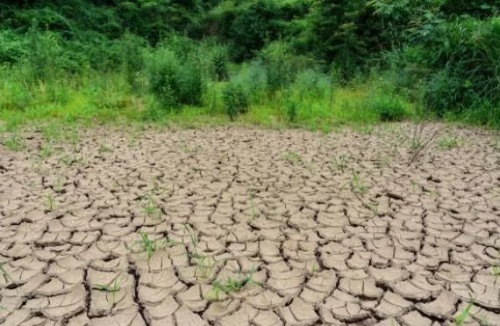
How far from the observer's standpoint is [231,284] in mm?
2186

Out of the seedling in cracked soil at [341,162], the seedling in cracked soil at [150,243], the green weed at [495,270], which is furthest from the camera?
the seedling in cracked soil at [341,162]

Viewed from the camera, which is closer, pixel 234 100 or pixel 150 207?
pixel 150 207

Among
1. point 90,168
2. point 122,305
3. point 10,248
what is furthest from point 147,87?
point 122,305

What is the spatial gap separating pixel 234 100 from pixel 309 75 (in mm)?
1931

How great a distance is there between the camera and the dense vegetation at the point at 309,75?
6227 millimetres

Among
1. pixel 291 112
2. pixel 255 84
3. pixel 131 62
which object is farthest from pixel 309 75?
pixel 131 62

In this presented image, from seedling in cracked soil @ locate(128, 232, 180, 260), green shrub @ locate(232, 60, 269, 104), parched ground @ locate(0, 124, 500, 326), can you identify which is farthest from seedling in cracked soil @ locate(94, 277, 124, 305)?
green shrub @ locate(232, 60, 269, 104)

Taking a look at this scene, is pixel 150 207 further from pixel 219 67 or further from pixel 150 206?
pixel 219 67

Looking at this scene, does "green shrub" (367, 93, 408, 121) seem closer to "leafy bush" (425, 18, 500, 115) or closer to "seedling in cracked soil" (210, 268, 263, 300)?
"leafy bush" (425, 18, 500, 115)

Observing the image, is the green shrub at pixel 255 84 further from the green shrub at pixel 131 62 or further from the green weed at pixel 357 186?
the green weed at pixel 357 186

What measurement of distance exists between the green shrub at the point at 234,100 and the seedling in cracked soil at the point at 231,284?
4.19 metres

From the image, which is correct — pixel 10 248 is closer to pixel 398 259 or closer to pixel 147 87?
pixel 398 259

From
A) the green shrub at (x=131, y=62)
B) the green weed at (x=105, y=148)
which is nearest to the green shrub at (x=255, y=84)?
Answer: the green shrub at (x=131, y=62)

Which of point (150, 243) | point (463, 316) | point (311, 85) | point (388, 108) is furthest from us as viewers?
point (311, 85)
